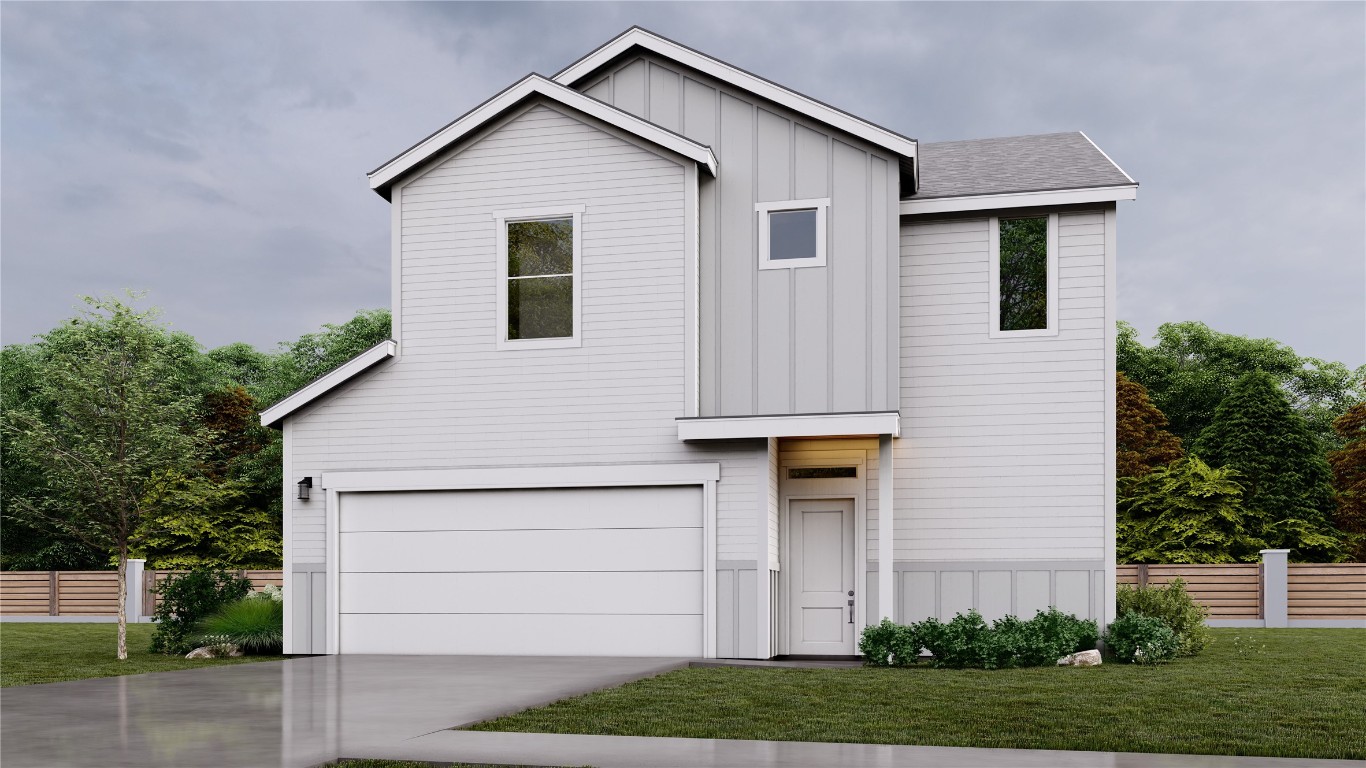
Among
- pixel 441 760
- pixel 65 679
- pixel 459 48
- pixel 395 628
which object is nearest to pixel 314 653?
pixel 395 628

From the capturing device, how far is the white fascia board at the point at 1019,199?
15.6 meters

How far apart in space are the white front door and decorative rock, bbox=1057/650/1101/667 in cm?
287

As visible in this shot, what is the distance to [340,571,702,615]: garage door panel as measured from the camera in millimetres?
15641

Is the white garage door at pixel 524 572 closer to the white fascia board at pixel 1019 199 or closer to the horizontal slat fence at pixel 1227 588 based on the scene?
the white fascia board at pixel 1019 199

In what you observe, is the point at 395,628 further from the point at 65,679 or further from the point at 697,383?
the point at 697,383

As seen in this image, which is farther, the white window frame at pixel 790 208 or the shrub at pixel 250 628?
the shrub at pixel 250 628

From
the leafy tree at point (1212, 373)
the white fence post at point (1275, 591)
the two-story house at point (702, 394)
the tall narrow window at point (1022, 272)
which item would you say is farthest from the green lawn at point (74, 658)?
the leafy tree at point (1212, 373)

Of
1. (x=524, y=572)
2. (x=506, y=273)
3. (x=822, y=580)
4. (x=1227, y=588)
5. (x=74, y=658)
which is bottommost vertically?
(x=74, y=658)

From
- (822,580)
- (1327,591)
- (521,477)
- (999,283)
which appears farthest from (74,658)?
(1327,591)

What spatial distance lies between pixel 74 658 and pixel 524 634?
6864mm

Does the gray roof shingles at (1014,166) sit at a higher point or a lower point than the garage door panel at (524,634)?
higher

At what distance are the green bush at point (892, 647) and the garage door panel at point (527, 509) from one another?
8.69ft

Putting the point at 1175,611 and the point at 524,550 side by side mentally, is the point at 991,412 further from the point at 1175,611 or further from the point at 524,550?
the point at 524,550

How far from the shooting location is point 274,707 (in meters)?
10.2
